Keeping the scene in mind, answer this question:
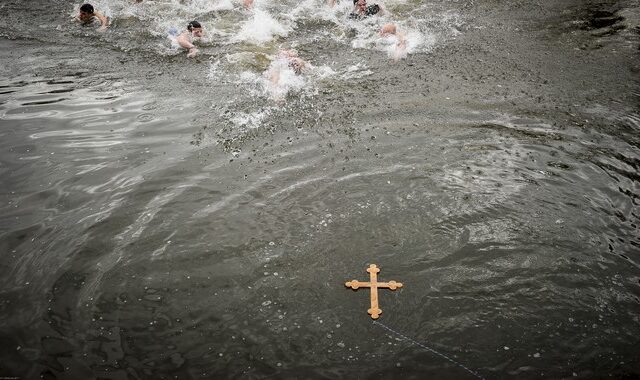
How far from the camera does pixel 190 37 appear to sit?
909cm

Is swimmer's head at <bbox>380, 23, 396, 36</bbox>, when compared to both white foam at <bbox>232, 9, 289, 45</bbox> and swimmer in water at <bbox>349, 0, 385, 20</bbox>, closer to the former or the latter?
swimmer in water at <bbox>349, 0, 385, 20</bbox>

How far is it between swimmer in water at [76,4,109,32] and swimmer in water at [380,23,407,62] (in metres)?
7.07

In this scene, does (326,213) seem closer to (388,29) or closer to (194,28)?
(388,29)

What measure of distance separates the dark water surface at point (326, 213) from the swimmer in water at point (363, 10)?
7.60 feet

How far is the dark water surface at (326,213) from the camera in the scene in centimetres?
340

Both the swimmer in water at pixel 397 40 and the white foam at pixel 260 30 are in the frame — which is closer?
the swimmer in water at pixel 397 40

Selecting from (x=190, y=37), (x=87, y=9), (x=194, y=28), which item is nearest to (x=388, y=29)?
(x=194, y=28)

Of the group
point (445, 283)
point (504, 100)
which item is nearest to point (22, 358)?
point (445, 283)

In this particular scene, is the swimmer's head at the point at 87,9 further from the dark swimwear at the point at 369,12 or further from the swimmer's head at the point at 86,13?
the dark swimwear at the point at 369,12

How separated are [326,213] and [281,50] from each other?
4.79 meters

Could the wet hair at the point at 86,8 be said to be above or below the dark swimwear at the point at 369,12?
above

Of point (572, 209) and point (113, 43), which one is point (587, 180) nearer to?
point (572, 209)

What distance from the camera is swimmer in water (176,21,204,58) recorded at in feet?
28.0

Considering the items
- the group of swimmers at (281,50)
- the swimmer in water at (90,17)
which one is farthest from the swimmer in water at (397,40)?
the swimmer in water at (90,17)
